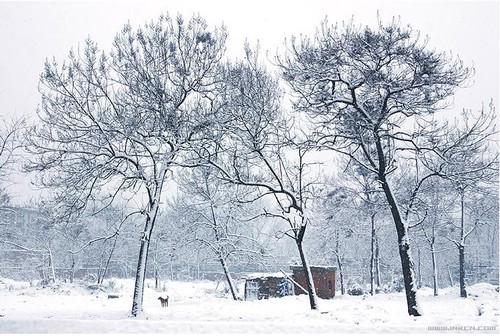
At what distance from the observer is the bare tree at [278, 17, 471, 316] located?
1205 centimetres

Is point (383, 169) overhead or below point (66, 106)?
below

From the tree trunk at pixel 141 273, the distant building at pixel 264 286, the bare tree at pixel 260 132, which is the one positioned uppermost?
the bare tree at pixel 260 132

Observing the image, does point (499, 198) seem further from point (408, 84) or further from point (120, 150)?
point (120, 150)

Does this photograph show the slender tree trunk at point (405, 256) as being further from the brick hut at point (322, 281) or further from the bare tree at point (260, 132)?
the brick hut at point (322, 281)

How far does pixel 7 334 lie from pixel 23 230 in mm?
50851

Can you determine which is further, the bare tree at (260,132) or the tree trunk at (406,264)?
the bare tree at (260,132)

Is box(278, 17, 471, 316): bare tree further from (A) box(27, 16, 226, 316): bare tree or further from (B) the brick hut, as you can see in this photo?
(B) the brick hut

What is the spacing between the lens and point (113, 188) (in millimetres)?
15086

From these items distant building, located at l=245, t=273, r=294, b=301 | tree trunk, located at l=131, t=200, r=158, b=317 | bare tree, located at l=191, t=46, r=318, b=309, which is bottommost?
distant building, located at l=245, t=273, r=294, b=301

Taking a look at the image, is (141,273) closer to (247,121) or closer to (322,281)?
(247,121)

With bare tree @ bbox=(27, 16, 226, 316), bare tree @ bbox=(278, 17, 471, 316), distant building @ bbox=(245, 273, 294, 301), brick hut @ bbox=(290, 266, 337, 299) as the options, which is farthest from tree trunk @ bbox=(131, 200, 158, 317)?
brick hut @ bbox=(290, 266, 337, 299)

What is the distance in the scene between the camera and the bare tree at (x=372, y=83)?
12.0 meters

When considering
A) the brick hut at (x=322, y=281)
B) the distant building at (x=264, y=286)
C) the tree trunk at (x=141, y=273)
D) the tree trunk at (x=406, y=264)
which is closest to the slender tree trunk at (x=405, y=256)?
the tree trunk at (x=406, y=264)

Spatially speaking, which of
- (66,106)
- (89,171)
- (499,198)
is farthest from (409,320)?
(499,198)
